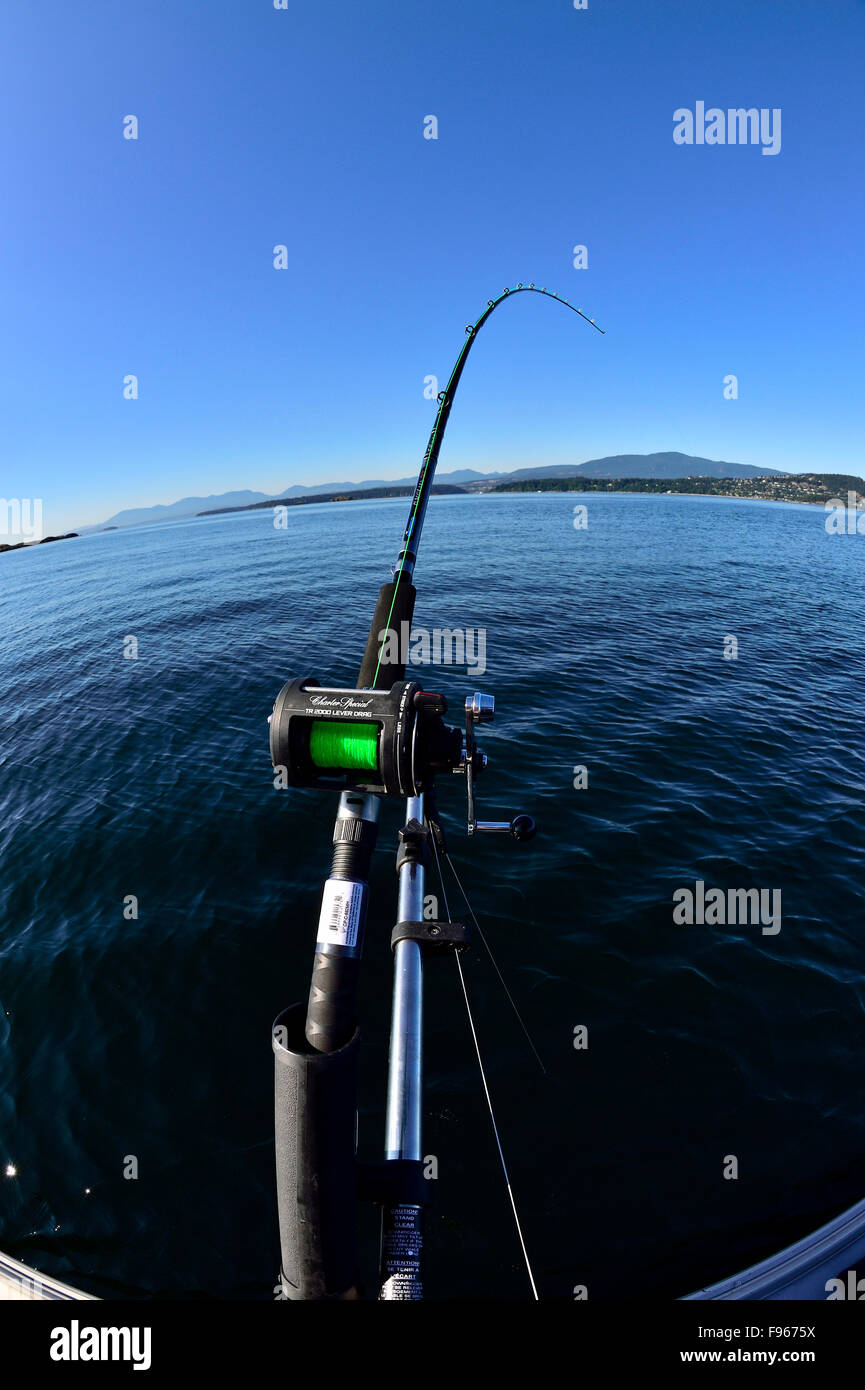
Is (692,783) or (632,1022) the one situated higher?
(692,783)

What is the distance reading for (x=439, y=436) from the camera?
23.7ft

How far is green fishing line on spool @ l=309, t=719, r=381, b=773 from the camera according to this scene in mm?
2990

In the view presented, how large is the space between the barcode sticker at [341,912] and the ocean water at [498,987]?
4.53 m

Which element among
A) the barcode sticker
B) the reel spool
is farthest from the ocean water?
the reel spool

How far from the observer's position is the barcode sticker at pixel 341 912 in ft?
8.98

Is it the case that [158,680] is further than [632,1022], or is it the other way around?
[158,680]

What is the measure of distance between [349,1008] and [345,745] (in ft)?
4.21

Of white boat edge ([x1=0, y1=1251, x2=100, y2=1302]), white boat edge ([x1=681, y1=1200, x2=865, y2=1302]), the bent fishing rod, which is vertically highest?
the bent fishing rod

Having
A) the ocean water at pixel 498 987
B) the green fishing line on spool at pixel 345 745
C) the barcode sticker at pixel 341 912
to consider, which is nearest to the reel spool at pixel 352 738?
the green fishing line on spool at pixel 345 745

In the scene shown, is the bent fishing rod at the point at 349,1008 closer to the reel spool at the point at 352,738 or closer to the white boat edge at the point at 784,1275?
the reel spool at the point at 352,738

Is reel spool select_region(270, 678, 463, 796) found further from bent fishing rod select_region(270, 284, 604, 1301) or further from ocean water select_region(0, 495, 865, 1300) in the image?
ocean water select_region(0, 495, 865, 1300)
